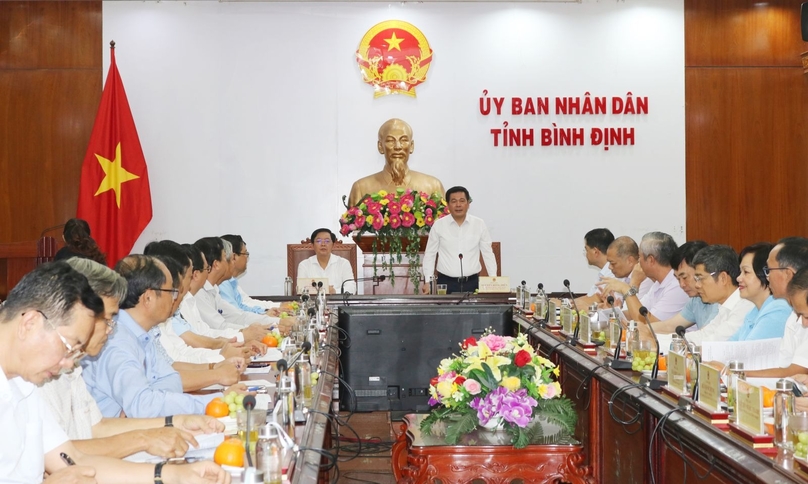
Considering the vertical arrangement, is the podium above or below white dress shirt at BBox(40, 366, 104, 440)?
above

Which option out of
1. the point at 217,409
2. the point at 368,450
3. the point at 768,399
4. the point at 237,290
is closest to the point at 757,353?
the point at 768,399

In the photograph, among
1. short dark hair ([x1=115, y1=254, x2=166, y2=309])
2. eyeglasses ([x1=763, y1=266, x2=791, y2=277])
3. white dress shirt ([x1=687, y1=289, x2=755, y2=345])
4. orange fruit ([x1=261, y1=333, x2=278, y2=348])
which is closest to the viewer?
short dark hair ([x1=115, y1=254, x2=166, y2=309])

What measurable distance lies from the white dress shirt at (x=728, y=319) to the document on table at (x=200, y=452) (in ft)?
7.18

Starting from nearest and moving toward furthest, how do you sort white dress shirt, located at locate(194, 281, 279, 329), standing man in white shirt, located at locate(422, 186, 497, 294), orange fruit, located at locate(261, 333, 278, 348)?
orange fruit, located at locate(261, 333, 278, 348), white dress shirt, located at locate(194, 281, 279, 329), standing man in white shirt, located at locate(422, 186, 497, 294)

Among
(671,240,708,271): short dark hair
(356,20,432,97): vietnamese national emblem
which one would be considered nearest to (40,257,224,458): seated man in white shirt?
(671,240,708,271): short dark hair

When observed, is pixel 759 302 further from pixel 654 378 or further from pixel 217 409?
pixel 217 409

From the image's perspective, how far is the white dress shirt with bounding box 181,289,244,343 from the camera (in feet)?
14.6

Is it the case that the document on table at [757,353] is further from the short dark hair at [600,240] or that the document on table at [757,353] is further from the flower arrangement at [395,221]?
the flower arrangement at [395,221]

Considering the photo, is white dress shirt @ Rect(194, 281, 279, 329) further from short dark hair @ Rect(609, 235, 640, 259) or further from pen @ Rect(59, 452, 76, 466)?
pen @ Rect(59, 452, 76, 466)

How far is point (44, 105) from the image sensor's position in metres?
7.84

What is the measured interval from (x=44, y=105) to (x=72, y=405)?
640cm

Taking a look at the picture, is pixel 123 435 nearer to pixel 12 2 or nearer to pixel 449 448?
pixel 449 448

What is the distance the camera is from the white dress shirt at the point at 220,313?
502 centimetres

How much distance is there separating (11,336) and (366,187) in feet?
20.0
